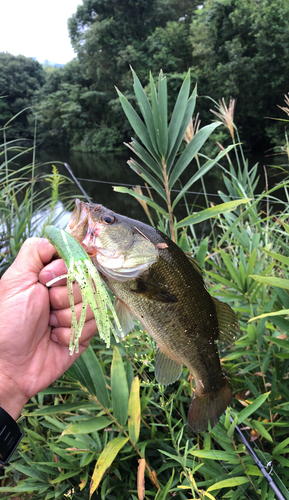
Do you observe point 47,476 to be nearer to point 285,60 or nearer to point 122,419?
point 122,419

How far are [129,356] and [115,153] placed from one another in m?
→ 30.7

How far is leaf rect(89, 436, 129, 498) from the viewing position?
4.03ft

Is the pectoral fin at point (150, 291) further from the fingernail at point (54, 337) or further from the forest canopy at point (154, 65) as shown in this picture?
the forest canopy at point (154, 65)

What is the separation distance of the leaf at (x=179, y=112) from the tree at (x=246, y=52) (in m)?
22.8

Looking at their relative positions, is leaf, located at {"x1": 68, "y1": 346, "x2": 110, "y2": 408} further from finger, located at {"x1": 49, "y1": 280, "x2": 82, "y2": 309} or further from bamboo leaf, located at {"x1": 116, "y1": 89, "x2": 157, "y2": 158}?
bamboo leaf, located at {"x1": 116, "y1": 89, "x2": 157, "y2": 158}

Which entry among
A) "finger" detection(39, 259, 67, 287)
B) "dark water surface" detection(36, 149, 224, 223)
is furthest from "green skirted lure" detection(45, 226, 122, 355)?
"dark water surface" detection(36, 149, 224, 223)

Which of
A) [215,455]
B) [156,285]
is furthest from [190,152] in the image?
[215,455]

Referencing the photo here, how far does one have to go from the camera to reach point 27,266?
4.14 ft

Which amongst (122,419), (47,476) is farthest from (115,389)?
(47,476)

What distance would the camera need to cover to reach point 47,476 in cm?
174

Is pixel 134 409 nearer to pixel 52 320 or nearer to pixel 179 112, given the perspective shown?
pixel 52 320

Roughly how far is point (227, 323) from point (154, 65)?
3040 cm

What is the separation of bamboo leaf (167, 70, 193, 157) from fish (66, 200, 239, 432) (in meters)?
0.76

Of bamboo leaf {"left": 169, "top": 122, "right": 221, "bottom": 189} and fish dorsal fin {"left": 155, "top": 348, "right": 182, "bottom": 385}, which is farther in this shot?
bamboo leaf {"left": 169, "top": 122, "right": 221, "bottom": 189}
